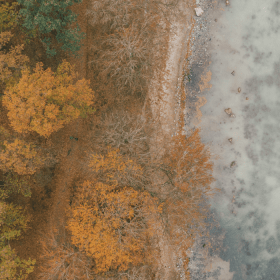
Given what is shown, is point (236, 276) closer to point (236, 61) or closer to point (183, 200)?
point (183, 200)

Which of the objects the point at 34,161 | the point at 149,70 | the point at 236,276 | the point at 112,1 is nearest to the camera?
the point at 34,161

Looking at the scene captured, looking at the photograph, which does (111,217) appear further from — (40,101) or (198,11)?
(198,11)

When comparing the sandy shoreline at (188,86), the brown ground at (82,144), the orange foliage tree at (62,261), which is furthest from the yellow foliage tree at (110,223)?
the sandy shoreline at (188,86)

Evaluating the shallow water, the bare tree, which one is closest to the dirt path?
the bare tree

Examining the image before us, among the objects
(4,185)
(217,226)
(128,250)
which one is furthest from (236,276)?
(4,185)

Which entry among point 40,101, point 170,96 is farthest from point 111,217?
point 170,96

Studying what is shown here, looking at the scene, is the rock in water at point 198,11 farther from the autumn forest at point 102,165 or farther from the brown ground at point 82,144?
the autumn forest at point 102,165

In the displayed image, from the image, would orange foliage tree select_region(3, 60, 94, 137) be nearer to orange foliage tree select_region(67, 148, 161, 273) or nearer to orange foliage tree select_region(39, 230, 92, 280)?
orange foliage tree select_region(67, 148, 161, 273)
